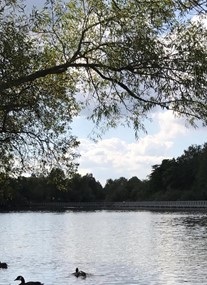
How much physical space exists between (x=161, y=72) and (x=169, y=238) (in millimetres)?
50933

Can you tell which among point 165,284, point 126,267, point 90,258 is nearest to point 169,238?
point 90,258

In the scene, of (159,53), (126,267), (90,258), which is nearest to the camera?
(159,53)

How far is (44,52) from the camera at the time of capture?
487 inches

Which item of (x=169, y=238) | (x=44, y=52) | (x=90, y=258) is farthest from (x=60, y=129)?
(x=169, y=238)

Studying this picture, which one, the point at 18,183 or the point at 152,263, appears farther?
the point at 152,263

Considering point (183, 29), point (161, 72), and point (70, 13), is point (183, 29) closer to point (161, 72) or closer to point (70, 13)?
point (161, 72)

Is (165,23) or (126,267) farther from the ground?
(165,23)

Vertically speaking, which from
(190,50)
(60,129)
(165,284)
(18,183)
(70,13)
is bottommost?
(165,284)

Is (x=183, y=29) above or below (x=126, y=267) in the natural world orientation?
above

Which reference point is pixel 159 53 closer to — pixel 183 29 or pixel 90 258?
Result: pixel 183 29

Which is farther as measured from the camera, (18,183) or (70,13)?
(18,183)

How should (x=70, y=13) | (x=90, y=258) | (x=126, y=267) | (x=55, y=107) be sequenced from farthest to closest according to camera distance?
Result: (x=90, y=258), (x=126, y=267), (x=55, y=107), (x=70, y=13)

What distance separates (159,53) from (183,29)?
730 mm

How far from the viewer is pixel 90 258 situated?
43.7 metres
